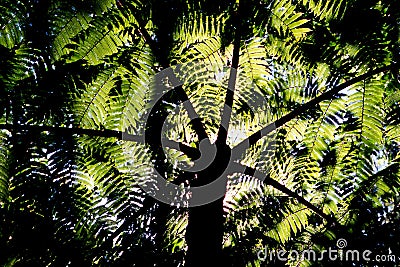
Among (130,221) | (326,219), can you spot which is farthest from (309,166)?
(130,221)

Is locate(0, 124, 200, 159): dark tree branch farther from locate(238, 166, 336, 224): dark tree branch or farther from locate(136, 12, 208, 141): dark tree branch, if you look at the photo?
locate(238, 166, 336, 224): dark tree branch

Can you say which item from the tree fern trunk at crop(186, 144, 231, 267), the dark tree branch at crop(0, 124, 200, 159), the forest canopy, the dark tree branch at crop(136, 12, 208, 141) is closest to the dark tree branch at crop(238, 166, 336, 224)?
the forest canopy

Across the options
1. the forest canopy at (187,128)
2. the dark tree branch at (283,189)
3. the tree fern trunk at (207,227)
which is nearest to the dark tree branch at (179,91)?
the forest canopy at (187,128)

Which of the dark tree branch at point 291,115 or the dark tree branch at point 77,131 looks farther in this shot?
the dark tree branch at point 291,115

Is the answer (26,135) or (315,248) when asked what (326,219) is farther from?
(26,135)

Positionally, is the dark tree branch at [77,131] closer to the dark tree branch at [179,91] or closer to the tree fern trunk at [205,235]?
the dark tree branch at [179,91]

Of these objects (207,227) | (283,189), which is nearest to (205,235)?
(207,227)
